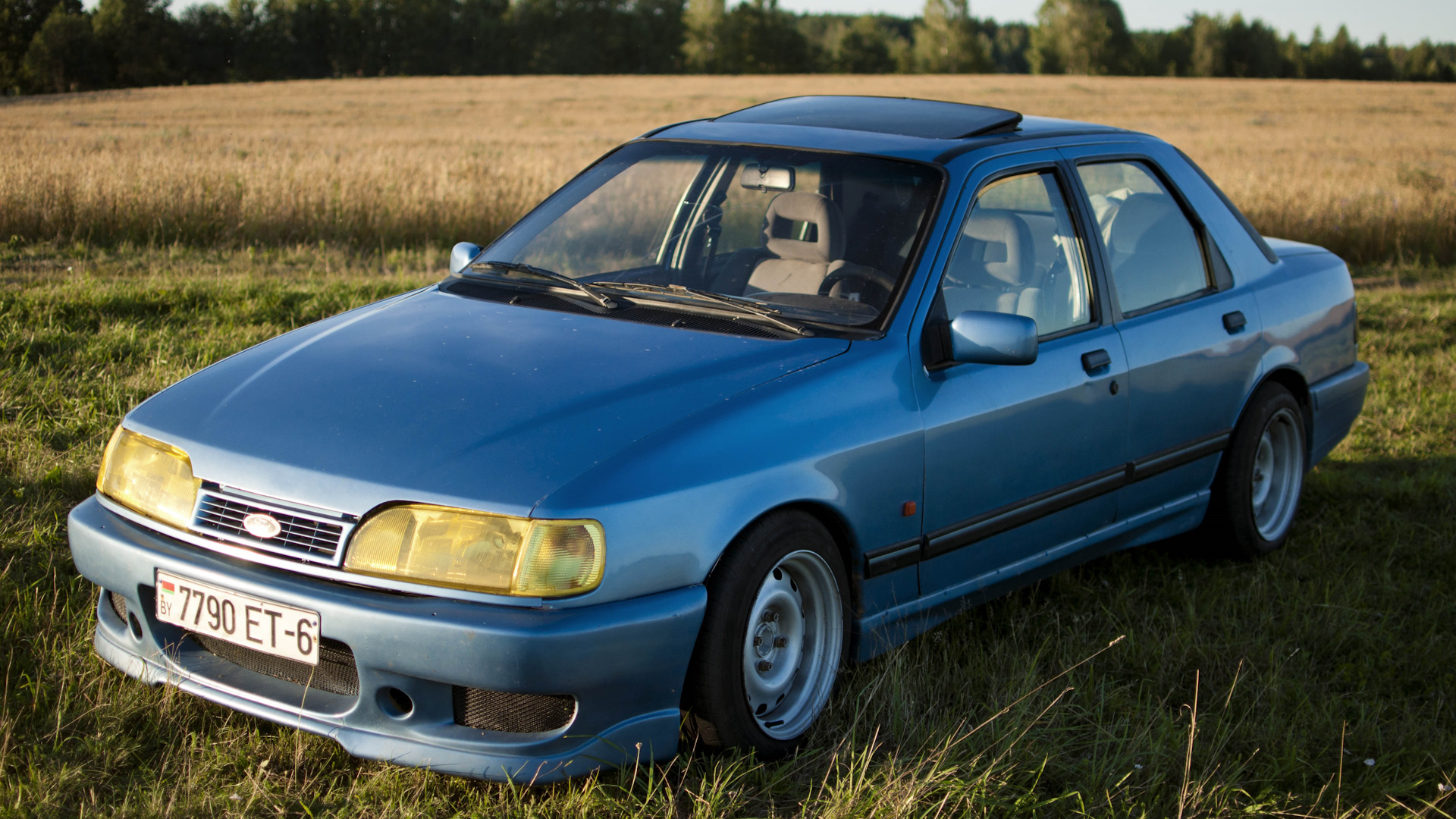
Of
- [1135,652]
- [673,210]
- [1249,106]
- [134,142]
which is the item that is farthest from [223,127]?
[1249,106]

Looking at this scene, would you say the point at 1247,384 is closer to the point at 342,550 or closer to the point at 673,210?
the point at 673,210

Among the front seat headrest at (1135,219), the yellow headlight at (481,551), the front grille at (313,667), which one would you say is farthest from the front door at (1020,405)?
the front grille at (313,667)

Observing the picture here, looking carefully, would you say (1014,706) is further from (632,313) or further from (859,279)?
(632,313)

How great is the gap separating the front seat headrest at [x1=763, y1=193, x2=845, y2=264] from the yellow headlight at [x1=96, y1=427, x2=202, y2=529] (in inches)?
69.6

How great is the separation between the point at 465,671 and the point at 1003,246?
2.18m

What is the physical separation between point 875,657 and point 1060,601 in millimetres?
1076

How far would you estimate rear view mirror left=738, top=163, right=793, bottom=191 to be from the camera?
150 inches

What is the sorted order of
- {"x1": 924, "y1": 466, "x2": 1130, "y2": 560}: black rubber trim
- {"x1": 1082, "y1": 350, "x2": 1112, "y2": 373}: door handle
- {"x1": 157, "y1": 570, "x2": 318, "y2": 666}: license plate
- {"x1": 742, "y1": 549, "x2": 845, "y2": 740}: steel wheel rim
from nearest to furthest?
{"x1": 157, "y1": 570, "x2": 318, "y2": 666}: license plate → {"x1": 742, "y1": 549, "x2": 845, "y2": 740}: steel wheel rim → {"x1": 924, "y1": 466, "x2": 1130, "y2": 560}: black rubber trim → {"x1": 1082, "y1": 350, "x2": 1112, "y2": 373}: door handle

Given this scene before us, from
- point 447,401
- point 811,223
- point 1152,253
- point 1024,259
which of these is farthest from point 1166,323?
point 447,401

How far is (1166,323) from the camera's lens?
13.5 ft

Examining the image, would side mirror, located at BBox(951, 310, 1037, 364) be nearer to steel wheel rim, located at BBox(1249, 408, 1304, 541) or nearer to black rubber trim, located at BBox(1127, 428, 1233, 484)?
black rubber trim, located at BBox(1127, 428, 1233, 484)

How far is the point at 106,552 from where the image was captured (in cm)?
Answer: 280

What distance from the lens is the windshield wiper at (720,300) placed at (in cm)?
330

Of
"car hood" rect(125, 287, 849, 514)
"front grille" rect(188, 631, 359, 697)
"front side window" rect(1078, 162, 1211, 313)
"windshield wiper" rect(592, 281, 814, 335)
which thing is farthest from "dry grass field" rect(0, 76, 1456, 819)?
"front side window" rect(1078, 162, 1211, 313)
